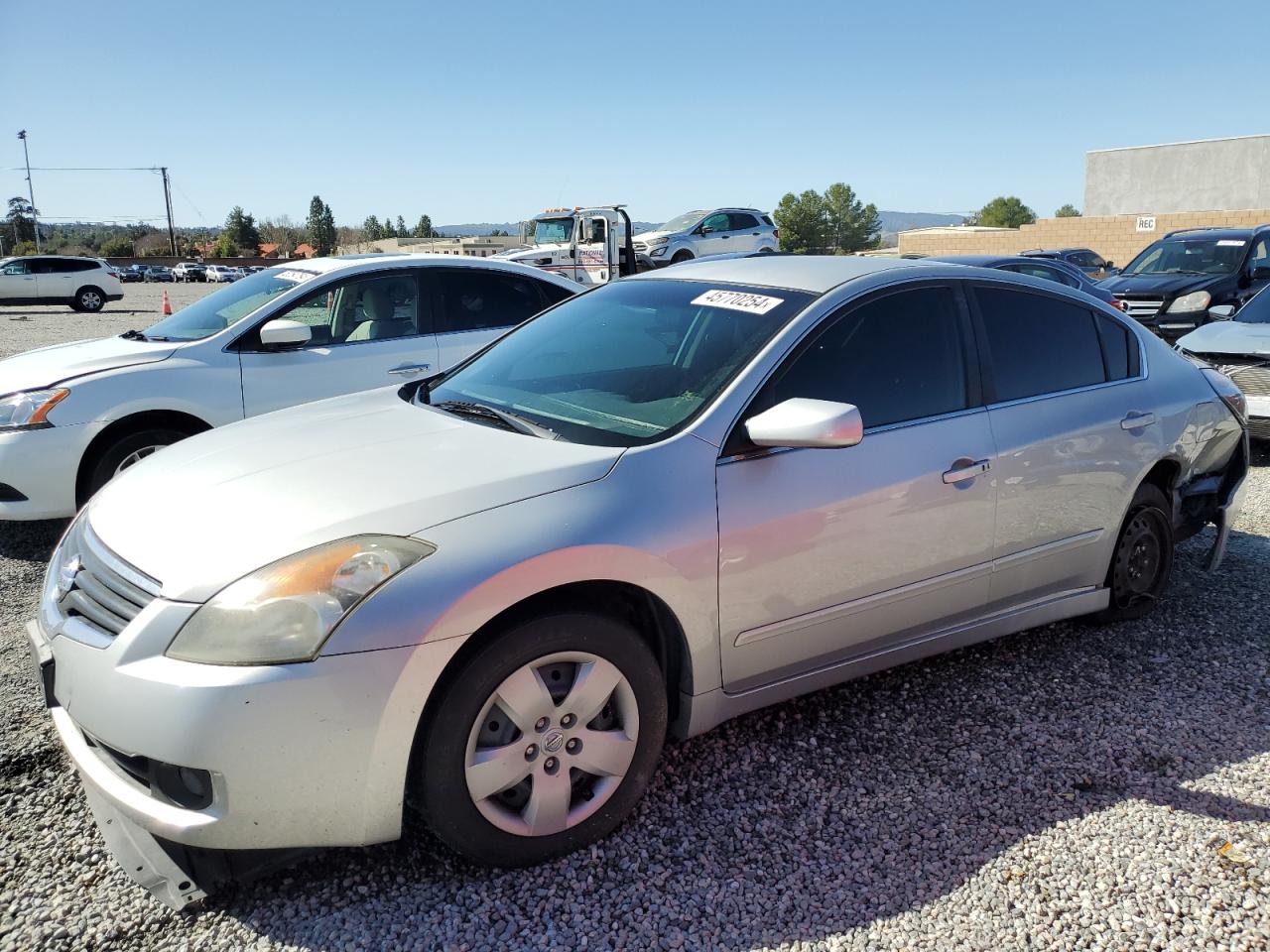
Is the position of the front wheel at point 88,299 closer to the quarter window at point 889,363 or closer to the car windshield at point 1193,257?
the car windshield at point 1193,257

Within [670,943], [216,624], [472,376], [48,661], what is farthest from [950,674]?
[48,661]

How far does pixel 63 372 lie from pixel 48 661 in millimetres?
3400

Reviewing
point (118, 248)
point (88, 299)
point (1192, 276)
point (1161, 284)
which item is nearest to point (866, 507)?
point (1161, 284)

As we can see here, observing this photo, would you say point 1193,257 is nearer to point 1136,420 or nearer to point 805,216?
point 1136,420

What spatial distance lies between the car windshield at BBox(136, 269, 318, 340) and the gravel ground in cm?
266

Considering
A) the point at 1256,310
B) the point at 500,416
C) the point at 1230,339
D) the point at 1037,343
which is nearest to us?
the point at 500,416

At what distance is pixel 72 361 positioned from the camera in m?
5.59

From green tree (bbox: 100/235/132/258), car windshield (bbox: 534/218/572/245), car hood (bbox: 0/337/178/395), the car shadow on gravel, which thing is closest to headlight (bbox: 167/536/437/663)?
the car shadow on gravel

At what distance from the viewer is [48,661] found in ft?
8.31

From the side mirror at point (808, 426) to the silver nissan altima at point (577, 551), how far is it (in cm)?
1

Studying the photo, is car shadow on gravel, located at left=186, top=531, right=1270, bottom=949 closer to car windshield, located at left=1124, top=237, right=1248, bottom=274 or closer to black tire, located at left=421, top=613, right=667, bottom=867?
black tire, located at left=421, top=613, right=667, bottom=867

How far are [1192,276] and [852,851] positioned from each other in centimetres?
1281

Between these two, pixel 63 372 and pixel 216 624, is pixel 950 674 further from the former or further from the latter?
pixel 63 372

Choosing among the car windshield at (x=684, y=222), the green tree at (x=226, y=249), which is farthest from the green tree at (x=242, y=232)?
the car windshield at (x=684, y=222)
